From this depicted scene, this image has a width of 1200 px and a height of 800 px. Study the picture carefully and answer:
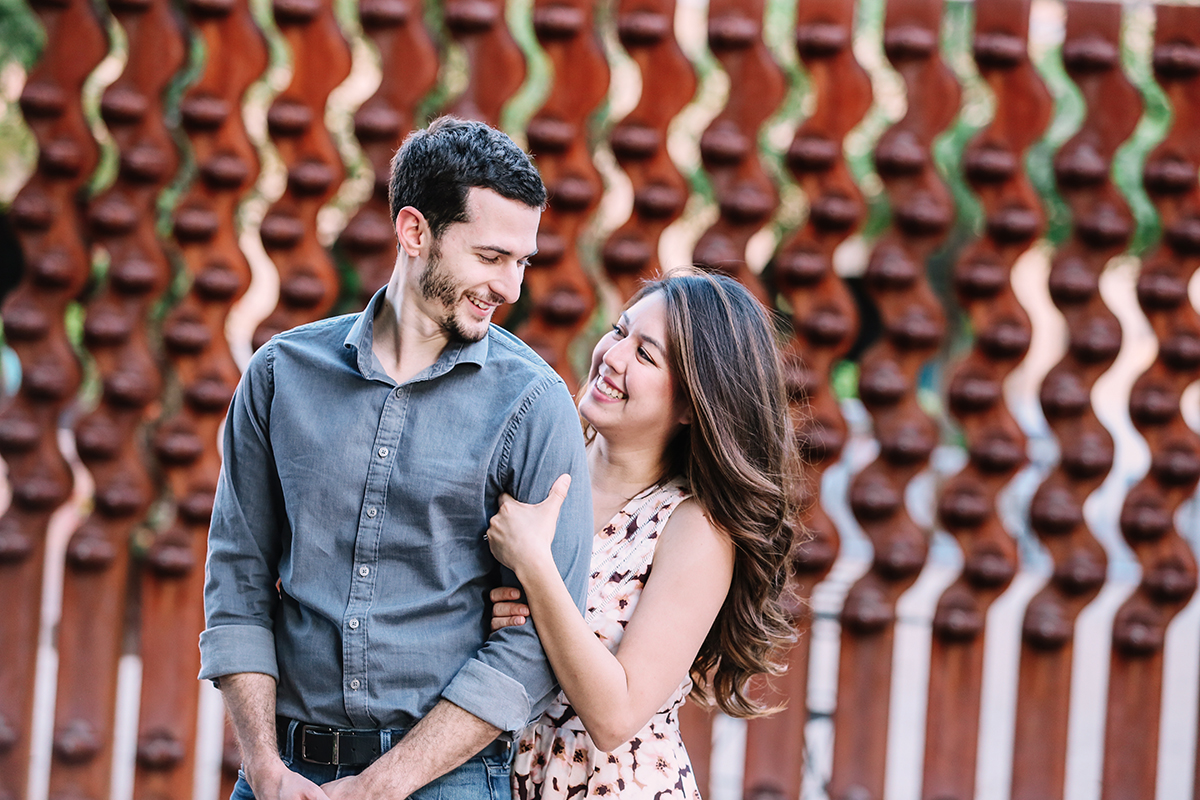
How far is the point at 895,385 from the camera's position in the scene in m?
2.99

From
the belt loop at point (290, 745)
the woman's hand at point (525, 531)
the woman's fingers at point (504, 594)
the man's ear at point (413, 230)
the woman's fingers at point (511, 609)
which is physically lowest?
the belt loop at point (290, 745)

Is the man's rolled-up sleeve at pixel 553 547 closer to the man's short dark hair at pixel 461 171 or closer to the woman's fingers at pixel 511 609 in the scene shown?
the woman's fingers at pixel 511 609

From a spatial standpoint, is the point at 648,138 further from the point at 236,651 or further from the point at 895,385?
the point at 236,651

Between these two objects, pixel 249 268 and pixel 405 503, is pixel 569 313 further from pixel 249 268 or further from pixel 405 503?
pixel 405 503

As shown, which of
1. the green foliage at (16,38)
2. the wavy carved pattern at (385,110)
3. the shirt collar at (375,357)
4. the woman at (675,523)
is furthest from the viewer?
the green foliage at (16,38)


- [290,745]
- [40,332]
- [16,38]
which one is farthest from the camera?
[16,38]

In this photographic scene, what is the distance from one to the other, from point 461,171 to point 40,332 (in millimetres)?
1965

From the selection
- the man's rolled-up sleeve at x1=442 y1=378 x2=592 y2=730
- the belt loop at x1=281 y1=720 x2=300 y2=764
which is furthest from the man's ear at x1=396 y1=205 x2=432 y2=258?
the belt loop at x1=281 y1=720 x2=300 y2=764

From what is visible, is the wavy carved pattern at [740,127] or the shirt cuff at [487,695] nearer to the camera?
the shirt cuff at [487,695]

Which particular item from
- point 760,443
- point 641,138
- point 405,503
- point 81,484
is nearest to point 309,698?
point 405,503

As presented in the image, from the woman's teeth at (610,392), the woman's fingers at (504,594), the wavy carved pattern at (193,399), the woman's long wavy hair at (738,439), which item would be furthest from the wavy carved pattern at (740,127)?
the woman's fingers at (504,594)

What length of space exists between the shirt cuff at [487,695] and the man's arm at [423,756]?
0.05 feet

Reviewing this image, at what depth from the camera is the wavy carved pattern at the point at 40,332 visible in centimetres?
302

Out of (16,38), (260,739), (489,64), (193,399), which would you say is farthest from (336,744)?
(16,38)
